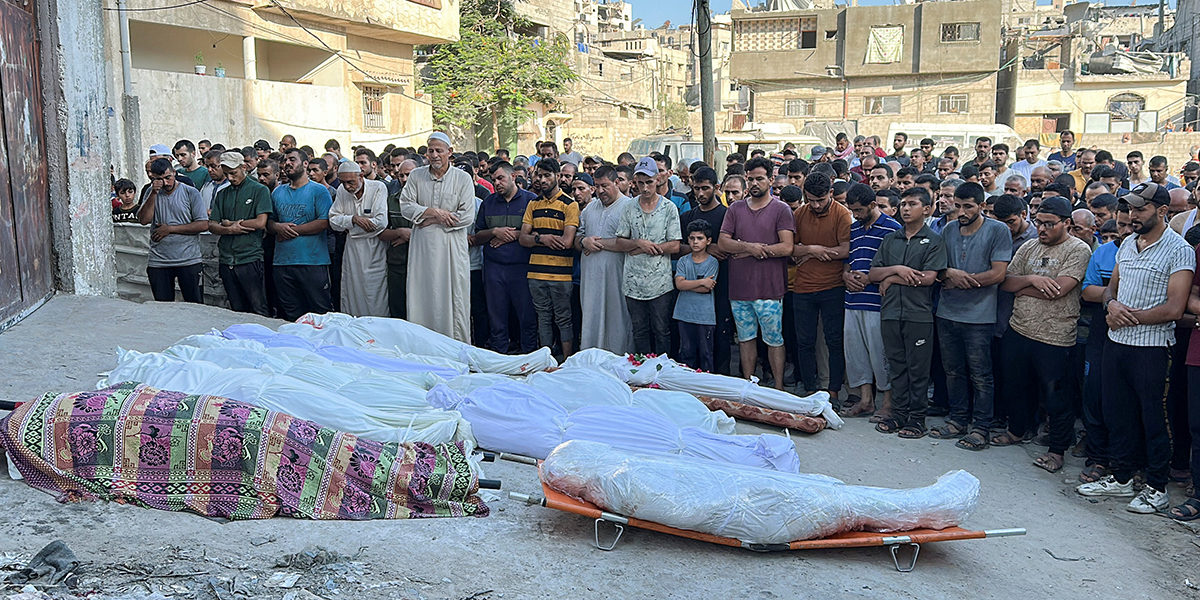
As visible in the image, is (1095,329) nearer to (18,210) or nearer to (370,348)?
(370,348)

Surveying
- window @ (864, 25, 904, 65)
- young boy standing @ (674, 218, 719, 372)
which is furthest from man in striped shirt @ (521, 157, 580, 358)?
window @ (864, 25, 904, 65)

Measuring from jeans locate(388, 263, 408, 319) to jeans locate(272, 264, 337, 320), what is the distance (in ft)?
1.94

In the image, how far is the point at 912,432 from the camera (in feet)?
23.4

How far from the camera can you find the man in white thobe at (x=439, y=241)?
28.8 ft

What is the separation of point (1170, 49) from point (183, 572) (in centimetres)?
4490

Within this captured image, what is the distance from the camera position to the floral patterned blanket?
4289 mm

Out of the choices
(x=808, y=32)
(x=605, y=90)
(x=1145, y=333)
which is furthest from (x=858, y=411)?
(x=808, y=32)

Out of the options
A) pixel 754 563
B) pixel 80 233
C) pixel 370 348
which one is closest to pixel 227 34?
pixel 80 233

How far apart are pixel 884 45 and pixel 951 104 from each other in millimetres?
3306

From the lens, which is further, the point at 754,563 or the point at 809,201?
the point at 809,201

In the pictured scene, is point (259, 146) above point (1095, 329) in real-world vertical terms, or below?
above

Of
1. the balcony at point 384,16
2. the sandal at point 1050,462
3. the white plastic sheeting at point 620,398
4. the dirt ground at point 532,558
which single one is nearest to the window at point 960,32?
the balcony at point 384,16

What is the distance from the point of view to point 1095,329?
6422 millimetres

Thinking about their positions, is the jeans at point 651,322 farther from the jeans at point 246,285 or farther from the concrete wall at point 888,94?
the concrete wall at point 888,94
